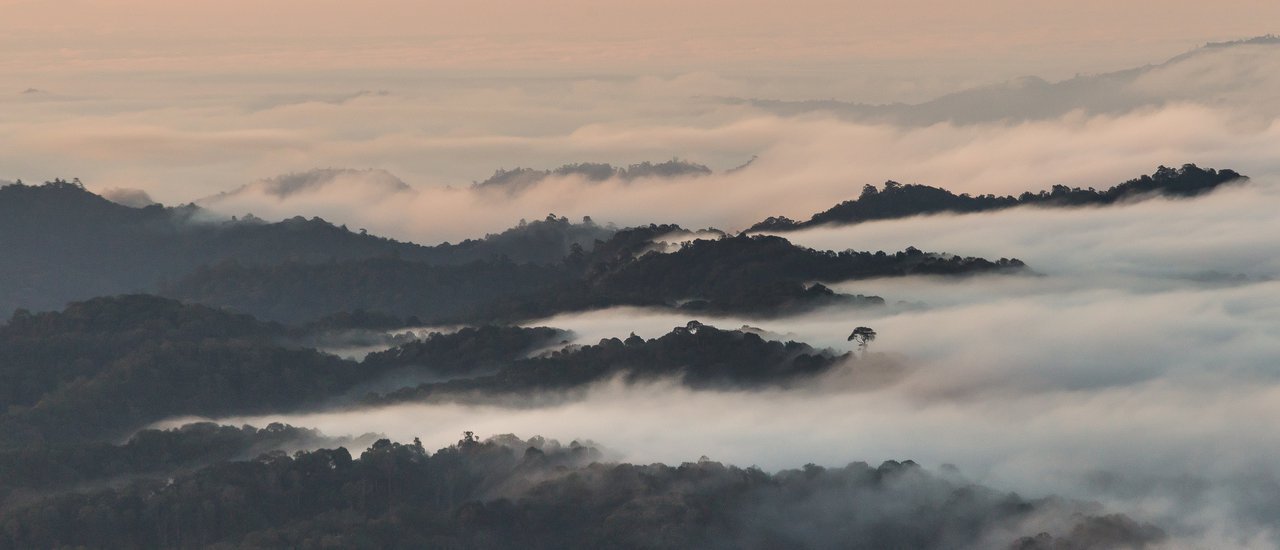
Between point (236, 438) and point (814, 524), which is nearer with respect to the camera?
point (814, 524)

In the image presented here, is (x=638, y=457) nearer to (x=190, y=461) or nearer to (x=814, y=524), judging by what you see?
(x=814, y=524)

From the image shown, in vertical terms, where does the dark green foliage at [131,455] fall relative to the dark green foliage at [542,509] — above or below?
above

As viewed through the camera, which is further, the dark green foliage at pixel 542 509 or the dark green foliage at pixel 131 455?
the dark green foliage at pixel 131 455

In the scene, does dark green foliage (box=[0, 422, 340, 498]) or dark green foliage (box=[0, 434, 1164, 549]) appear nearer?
dark green foliage (box=[0, 434, 1164, 549])

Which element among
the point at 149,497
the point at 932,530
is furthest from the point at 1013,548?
the point at 149,497

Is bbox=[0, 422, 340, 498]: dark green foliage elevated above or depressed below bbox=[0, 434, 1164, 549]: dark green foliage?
above

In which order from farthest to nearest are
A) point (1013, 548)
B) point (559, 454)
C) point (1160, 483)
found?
point (559, 454), point (1160, 483), point (1013, 548)

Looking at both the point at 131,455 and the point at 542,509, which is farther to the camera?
the point at 131,455

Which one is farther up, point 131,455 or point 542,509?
point 131,455
